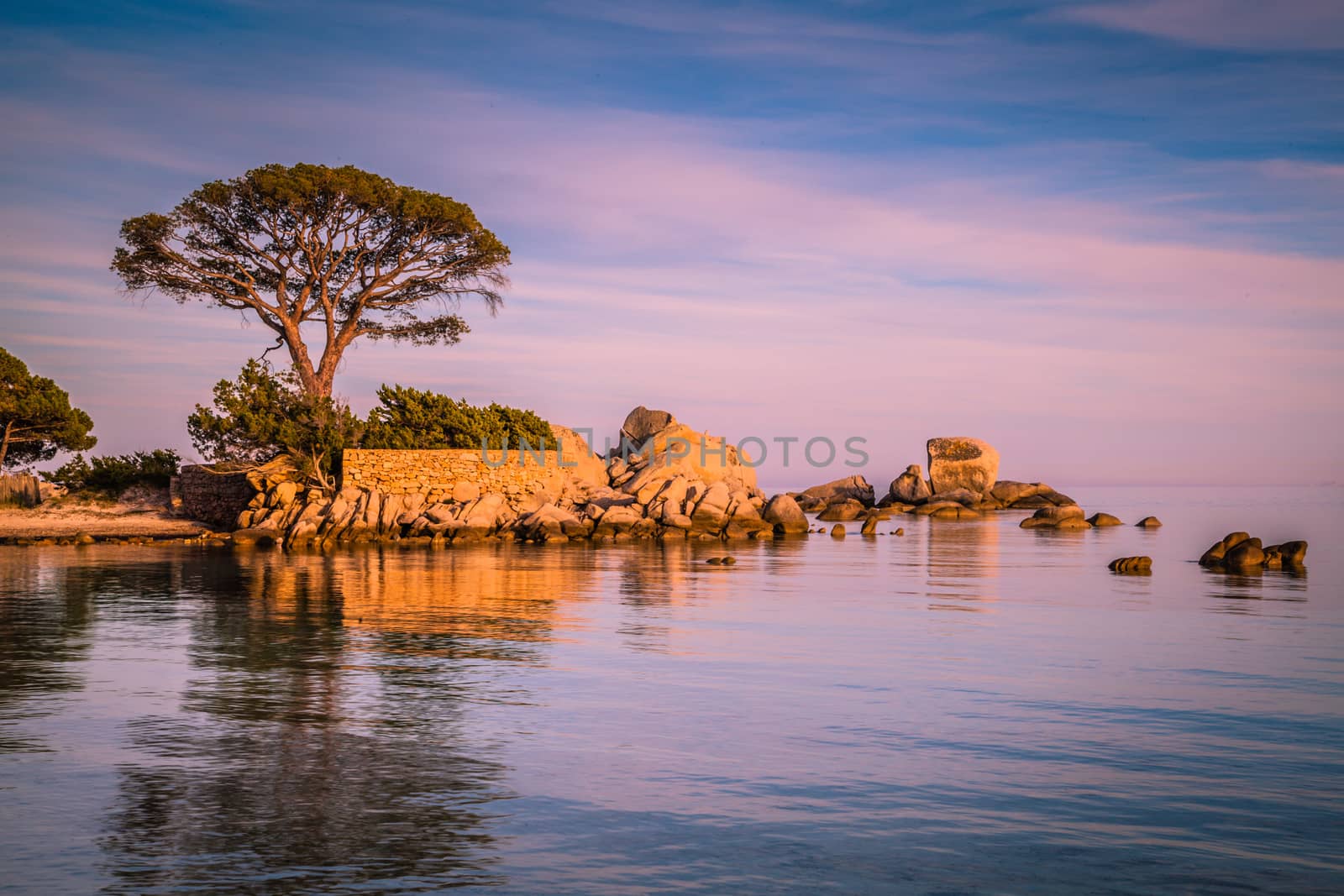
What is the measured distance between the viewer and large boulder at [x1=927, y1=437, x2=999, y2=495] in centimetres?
7694

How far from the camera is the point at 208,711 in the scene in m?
10.8

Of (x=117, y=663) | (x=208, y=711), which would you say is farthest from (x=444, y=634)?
(x=208, y=711)

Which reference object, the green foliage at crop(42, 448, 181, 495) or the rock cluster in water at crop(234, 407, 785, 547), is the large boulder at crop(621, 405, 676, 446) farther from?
the green foliage at crop(42, 448, 181, 495)

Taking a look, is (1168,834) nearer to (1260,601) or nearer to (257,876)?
(257,876)

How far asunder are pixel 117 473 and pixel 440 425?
14415 mm

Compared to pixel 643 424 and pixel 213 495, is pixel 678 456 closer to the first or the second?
pixel 643 424

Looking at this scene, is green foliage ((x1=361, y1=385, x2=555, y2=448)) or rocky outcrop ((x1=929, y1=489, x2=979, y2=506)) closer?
green foliage ((x1=361, y1=385, x2=555, y2=448))

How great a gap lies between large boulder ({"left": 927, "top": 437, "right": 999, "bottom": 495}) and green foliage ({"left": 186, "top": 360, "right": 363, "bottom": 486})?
46.3 meters

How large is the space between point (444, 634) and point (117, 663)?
453 centimetres

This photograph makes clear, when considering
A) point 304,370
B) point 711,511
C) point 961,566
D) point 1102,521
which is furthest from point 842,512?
point 961,566

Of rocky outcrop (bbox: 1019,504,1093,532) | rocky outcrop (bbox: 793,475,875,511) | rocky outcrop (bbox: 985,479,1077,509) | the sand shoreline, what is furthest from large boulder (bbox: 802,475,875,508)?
the sand shoreline

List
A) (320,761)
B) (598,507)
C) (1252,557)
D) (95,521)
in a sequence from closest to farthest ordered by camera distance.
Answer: (320,761)
(1252,557)
(95,521)
(598,507)

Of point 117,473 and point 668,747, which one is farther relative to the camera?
point 117,473

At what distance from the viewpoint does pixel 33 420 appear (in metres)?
44.8
